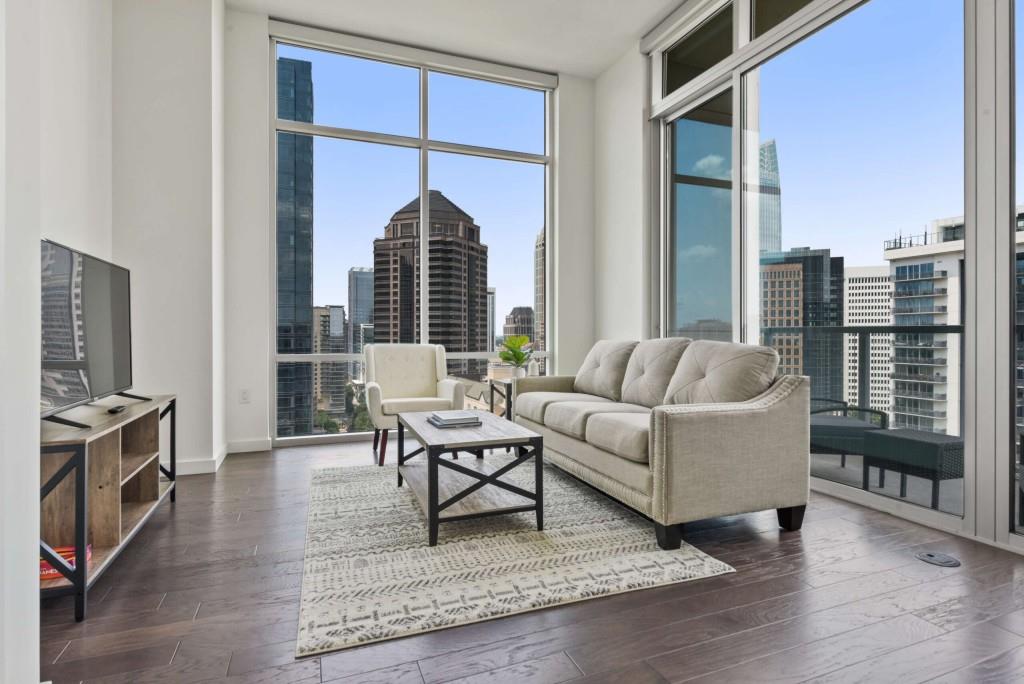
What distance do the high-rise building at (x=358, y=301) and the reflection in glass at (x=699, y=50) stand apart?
2.96 meters

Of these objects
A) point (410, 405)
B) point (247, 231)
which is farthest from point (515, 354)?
point (247, 231)

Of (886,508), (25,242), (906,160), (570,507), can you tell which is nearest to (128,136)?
(25,242)

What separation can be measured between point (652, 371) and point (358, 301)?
2626 millimetres

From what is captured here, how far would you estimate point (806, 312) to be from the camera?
3.22 metres

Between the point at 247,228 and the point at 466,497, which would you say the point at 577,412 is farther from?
the point at 247,228

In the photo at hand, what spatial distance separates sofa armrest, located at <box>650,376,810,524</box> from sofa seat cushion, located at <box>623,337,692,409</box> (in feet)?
2.50

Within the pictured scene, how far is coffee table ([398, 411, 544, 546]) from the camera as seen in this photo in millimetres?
2287

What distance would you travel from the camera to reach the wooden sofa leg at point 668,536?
221 cm

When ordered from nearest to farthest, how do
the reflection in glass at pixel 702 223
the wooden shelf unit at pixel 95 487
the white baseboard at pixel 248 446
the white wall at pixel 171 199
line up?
the wooden shelf unit at pixel 95 487 < the white wall at pixel 171 199 < the reflection in glass at pixel 702 223 < the white baseboard at pixel 248 446

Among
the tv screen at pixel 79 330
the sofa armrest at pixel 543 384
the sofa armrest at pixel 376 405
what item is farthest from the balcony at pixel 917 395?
the tv screen at pixel 79 330

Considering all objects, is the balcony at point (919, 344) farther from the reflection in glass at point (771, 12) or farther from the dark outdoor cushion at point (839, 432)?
the reflection in glass at point (771, 12)

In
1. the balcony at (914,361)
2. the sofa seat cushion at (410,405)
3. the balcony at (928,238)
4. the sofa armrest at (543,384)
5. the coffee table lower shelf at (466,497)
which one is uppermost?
the balcony at (928,238)

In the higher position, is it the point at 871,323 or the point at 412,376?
the point at 871,323

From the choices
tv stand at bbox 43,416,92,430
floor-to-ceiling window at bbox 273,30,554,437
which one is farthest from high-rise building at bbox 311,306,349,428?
tv stand at bbox 43,416,92,430
